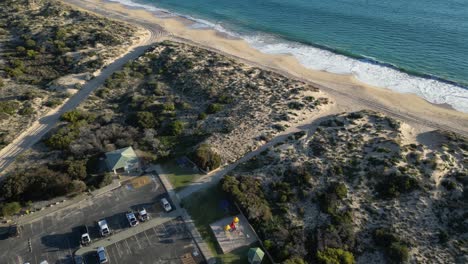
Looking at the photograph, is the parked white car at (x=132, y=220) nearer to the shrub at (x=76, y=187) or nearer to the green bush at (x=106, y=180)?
the green bush at (x=106, y=180)

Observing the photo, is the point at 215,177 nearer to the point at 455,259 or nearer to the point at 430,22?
the point at 455,259

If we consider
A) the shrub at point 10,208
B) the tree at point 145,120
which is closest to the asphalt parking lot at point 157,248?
the shrub at point 10,208

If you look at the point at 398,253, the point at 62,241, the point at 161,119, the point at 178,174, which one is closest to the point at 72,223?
the point at 62,241

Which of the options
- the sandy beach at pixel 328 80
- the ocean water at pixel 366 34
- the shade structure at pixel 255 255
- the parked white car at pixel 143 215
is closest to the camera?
the shade structure at pixel 255 255

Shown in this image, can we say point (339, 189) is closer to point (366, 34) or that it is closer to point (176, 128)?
A: point (176, 128)

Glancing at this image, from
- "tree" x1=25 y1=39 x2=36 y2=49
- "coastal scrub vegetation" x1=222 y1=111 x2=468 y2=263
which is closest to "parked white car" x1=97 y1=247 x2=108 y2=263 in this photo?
"coastal scrub vegetation" x1=222 y1=111 x2=468 y2=263

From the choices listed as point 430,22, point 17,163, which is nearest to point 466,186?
point 17,163
